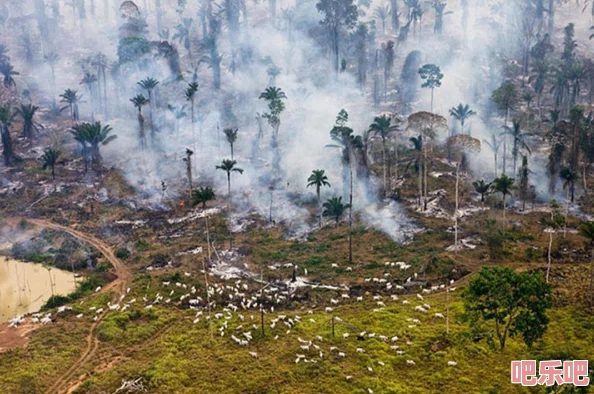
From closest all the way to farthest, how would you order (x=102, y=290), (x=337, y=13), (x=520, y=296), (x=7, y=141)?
(x=520, y=296) → (x=102, y=290) → (x=7, y=141) → (x=337, y=13)

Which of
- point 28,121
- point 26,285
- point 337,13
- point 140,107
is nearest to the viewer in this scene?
point 26,285

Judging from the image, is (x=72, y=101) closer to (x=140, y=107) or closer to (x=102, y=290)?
(x=140, y=107)

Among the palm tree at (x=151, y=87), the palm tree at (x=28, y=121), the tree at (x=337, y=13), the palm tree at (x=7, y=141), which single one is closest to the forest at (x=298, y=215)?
the palm tree at (x=7, y=141)

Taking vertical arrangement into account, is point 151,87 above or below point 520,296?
above

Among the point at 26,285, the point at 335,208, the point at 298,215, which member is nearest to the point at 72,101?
the point at 26,285

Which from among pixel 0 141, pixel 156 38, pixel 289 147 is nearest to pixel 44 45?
pixel 156 38

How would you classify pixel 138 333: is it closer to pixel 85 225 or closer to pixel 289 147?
pixel 85 225
